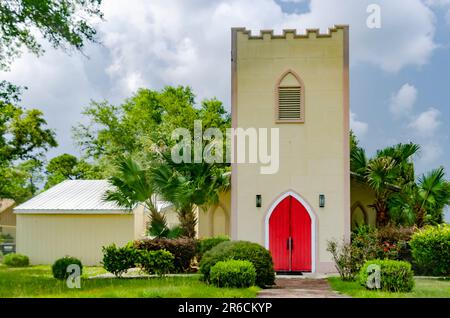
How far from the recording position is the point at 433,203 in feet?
72.2

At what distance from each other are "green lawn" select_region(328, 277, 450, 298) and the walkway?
29 centimetres

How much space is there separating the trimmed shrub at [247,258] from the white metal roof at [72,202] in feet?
37.6

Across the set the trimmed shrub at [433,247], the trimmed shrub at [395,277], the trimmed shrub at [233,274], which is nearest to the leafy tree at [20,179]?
the trimmed shrub at [233,274]

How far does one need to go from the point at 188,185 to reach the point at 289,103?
4.53m

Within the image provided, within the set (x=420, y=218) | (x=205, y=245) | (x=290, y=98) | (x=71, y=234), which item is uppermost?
(x=290, y=98)

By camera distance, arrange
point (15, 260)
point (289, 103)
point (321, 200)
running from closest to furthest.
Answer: point (321, 200) → point (289, 103) → point (15, 260)

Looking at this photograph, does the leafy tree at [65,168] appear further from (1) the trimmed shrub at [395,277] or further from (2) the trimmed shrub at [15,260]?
(1) the trimmed shrub at [395,277]

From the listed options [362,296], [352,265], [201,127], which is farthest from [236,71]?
[201,127]

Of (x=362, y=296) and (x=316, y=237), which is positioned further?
(x=316, y=237)

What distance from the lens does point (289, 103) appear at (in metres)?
20.9

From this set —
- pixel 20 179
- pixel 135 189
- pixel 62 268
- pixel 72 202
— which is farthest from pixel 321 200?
pixel 20 179

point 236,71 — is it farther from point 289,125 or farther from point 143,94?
point 143,94

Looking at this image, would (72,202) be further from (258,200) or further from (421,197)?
(421,197)
